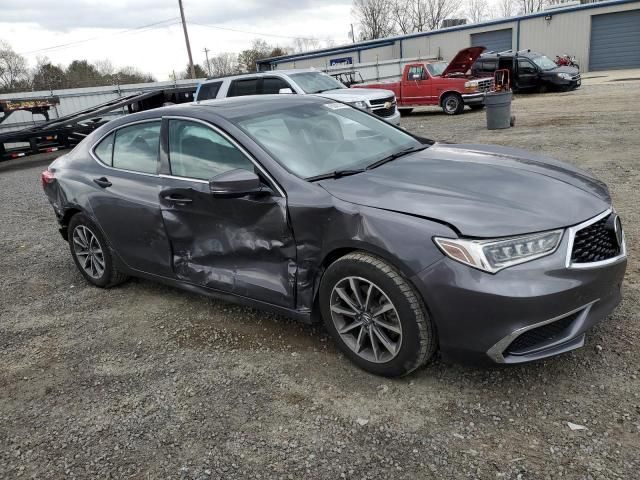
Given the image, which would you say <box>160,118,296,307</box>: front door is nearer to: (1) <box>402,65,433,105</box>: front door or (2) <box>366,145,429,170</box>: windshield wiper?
(2) <box>366,145,429,170</box>: windshield wiper

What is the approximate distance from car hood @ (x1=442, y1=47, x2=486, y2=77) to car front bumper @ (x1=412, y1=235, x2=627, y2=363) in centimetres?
1764

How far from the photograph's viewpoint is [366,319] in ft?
9.73

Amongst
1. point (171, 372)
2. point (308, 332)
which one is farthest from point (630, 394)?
point (171, 372)

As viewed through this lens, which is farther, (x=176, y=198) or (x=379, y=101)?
(x=379, y=101)

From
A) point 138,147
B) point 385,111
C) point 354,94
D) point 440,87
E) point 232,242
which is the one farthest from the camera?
point 440,87

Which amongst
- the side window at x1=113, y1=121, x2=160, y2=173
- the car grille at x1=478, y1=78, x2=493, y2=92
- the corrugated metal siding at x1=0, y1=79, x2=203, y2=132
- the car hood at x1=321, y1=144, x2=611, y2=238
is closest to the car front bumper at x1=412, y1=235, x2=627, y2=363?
the car hood at x1=321, y1=144, x2=611, y2=238

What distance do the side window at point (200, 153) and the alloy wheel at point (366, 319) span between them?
39.7 inches

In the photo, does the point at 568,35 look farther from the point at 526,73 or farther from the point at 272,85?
the point at 272,85

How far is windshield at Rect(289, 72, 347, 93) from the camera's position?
39.3ft

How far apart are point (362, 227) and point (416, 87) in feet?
52.6

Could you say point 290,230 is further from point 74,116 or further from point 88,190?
point 74,116

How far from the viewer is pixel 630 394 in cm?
268

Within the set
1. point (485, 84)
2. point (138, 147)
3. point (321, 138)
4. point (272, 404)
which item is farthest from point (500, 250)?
point (485, 84)

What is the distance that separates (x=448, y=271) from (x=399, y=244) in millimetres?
287
